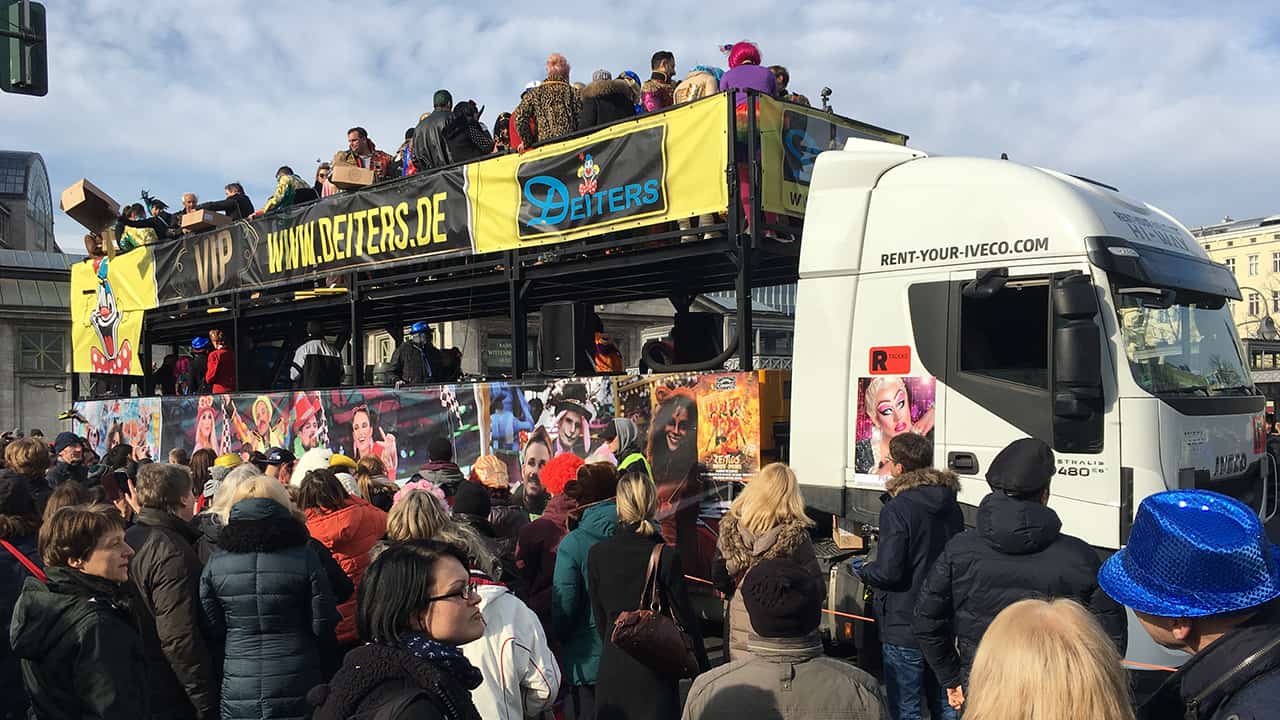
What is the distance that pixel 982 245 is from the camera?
6.46m

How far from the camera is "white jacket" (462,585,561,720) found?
3.34 metres

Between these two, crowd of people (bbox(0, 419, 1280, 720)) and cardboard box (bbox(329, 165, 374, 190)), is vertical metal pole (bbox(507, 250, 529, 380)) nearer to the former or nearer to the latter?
cardboard box (bbox(329, 165, 374, 190))

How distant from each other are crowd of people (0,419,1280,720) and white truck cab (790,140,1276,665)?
52.2 inches

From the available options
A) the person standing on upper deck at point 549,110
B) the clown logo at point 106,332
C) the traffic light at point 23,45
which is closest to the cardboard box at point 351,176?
the person standing on upper deck at point 549,110

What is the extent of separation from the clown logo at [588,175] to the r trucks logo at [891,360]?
3.06 metres

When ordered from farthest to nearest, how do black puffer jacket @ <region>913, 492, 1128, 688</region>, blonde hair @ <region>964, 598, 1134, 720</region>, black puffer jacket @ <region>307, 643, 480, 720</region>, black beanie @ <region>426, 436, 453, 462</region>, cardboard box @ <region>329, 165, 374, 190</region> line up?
cardboard box @ <region>329, 165, 374, 190</region>
black beanie @ <region>426, 436, 453, 462</region>
black puffer jacket @ <region>913, 492, 1128, 688</region>
black puffer jacket @ <region>307, 643, 480, 720</region>
blonde hair @ <region>964, 598, 1134, 720</region>

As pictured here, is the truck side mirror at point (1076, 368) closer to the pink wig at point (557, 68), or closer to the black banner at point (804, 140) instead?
the black banner at point (804, 140)

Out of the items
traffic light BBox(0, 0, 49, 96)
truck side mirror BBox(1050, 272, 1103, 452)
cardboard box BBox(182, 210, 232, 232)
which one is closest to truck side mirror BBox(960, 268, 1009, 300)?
truck side mirror BBox(1050, 272, 1103, 452)

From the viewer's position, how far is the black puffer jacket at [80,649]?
143 inches

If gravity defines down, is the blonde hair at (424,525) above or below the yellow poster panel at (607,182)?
below

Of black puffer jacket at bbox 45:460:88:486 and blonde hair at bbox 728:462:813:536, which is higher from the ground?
blonde hair at bbox 728:462:813:536

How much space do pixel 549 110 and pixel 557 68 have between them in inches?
20.9

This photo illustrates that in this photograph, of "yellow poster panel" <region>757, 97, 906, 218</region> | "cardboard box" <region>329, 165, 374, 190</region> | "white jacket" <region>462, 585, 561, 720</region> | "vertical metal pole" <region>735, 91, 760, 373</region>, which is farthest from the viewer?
"cardboard box" <region>329, 165, 374, 190</region>

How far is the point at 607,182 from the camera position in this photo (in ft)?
27.9
